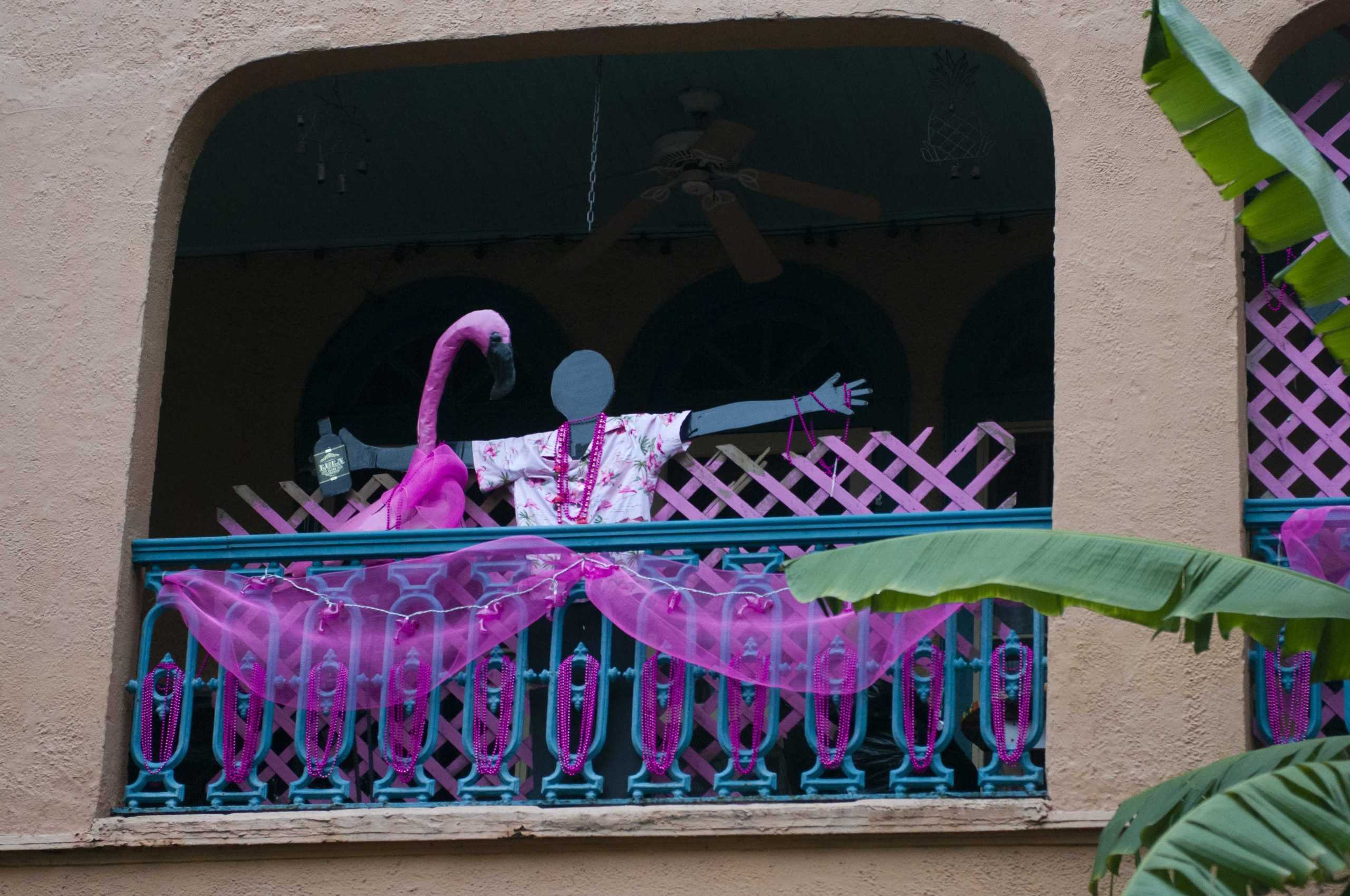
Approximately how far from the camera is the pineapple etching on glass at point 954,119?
26.2 feet

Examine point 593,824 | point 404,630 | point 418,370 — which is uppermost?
point 418,370

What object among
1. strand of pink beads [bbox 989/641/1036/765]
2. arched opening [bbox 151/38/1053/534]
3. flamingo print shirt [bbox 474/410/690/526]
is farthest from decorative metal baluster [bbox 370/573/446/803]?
arched opening [bbox 151/38/1053/534]

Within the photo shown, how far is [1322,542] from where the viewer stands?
5598mm

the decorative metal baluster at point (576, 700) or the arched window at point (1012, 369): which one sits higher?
the arched window at point (1012, 369)

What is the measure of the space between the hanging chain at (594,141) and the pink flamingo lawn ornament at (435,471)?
2.00 ft

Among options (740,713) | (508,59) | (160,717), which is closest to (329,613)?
(160,717)

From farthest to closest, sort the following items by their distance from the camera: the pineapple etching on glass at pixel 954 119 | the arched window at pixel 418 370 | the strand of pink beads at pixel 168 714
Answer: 1. the arched window at pixel 418 370
2. the pineapple etching on glass at pixel 954 119
3. the strand of pink beads at pixel 168 714

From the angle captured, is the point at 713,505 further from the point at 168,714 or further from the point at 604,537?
the point at 168,714

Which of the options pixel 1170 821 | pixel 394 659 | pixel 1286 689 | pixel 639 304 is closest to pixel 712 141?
pixel 639 304

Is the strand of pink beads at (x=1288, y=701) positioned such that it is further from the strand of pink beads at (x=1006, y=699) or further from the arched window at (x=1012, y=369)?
the arched window at (x=1012, y=369)

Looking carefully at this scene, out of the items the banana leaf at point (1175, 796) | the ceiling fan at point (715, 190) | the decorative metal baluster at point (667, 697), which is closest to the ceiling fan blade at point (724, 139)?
the ceiling fan at point (715, 190)

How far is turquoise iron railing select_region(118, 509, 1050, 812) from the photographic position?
5879 mm

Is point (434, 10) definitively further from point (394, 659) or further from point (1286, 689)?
point (1286, 689)

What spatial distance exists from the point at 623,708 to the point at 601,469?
911 millimetres
